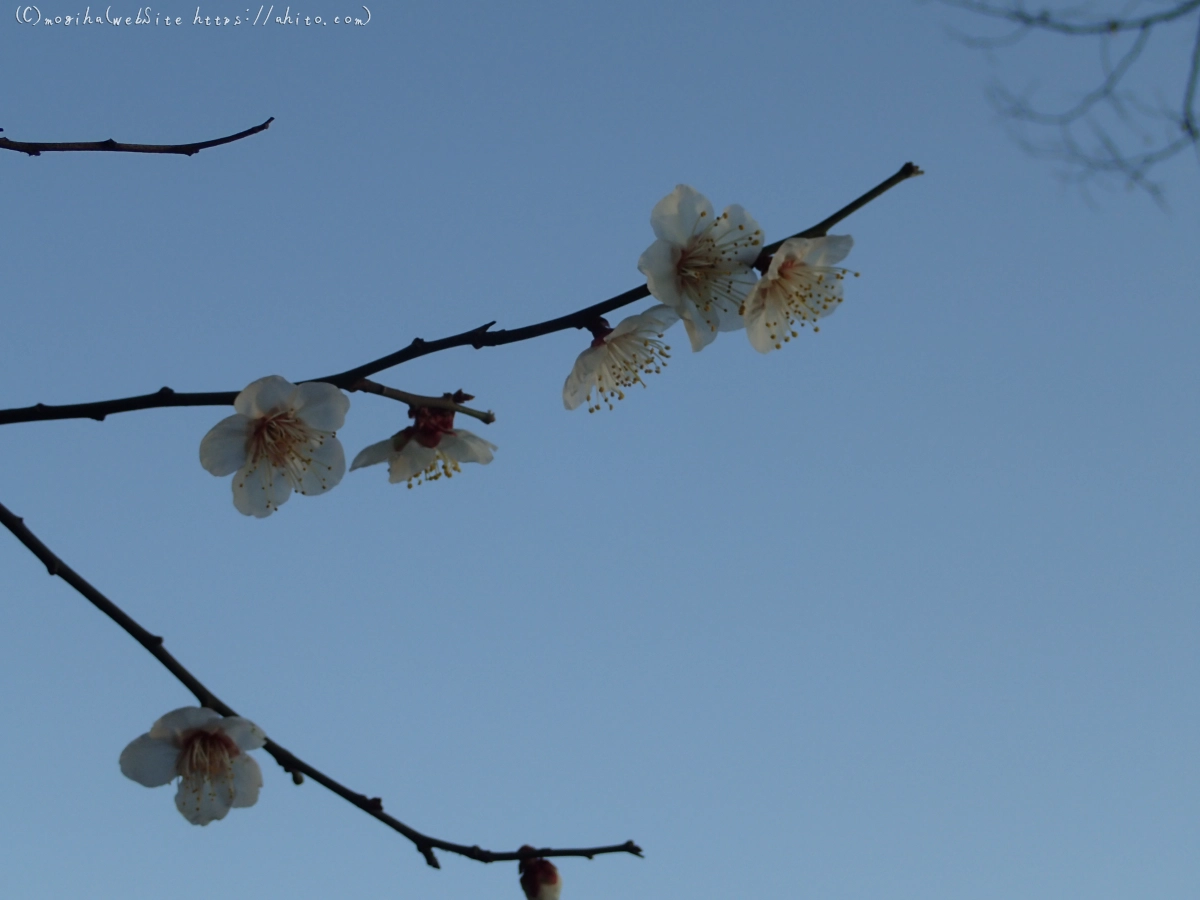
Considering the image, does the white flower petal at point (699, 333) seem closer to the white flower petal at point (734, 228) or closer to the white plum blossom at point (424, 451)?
the white flower petal at point (734, 228)

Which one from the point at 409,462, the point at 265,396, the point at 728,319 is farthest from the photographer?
the point at 409,462

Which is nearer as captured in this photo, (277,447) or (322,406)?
(322,406)

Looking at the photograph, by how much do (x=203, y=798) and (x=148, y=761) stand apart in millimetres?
103

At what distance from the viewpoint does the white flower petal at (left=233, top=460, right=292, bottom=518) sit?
1.76m

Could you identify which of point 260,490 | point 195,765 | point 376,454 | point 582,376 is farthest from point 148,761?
point 582,376

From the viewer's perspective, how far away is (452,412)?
155cm

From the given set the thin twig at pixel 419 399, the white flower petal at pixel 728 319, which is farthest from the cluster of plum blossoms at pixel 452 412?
the thin twig at pixel 419 399

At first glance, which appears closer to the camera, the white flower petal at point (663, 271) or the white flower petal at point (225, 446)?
the white flower petal at point (663, 271)

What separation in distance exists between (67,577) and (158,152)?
0.63 meters

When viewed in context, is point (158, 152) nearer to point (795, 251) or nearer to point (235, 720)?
point (235, 720)

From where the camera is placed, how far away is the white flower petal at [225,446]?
5.55ft

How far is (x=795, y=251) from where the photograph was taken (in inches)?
59.8

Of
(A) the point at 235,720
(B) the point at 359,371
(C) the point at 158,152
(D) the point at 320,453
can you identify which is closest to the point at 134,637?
(A) the point at 235,720

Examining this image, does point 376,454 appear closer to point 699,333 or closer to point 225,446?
point 225,446
